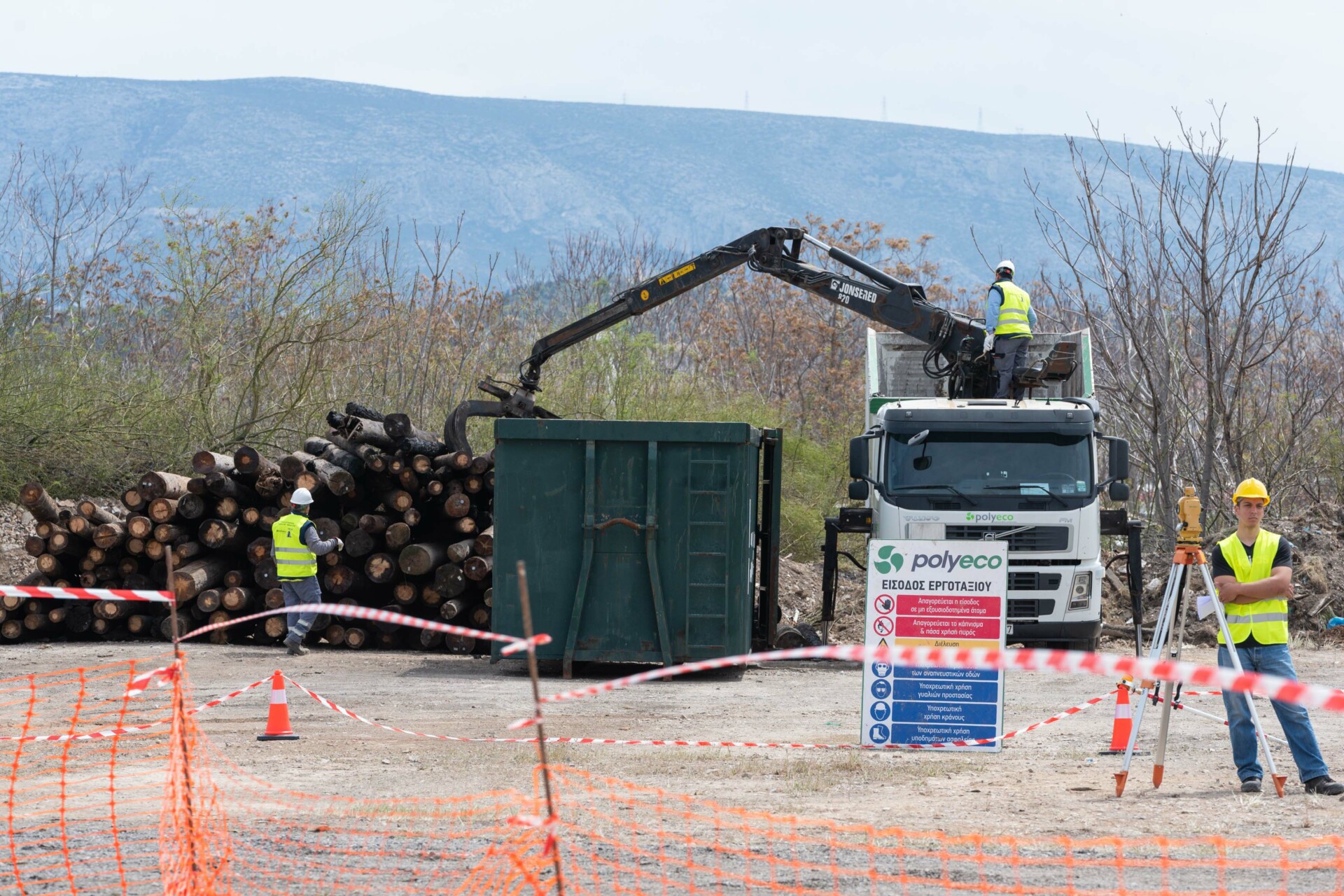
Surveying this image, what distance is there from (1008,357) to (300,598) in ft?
25.7

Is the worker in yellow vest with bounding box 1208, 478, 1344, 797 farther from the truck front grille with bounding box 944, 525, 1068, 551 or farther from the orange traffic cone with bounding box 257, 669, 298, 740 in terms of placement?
the orange traffic cone with bounding box 257, 669, 298, 740

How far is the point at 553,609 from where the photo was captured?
1337 cm

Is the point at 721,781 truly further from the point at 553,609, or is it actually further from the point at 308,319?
the point at 308,319

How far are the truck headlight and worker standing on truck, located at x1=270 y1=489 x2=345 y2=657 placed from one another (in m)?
7.37

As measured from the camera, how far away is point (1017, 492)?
1344 cm

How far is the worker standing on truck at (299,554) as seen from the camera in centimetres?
1442

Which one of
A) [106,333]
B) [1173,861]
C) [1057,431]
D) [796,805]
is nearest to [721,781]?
[796,805]

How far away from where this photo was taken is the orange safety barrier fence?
614cm

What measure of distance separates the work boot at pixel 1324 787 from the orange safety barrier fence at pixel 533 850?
1.04 meters

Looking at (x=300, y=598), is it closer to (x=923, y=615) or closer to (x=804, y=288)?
(x=804, y=288)

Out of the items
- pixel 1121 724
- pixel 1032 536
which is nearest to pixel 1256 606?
pixel 1121 724

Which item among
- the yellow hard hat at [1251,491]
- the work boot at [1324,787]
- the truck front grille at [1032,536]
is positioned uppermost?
the yellow hard hat at [1251,491]

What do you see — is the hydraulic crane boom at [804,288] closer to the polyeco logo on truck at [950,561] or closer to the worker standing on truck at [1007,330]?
the worker standing on truck at [1007,330]

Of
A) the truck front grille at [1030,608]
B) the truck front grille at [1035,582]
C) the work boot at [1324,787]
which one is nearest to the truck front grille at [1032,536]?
the truck front grille at [1035,582]
